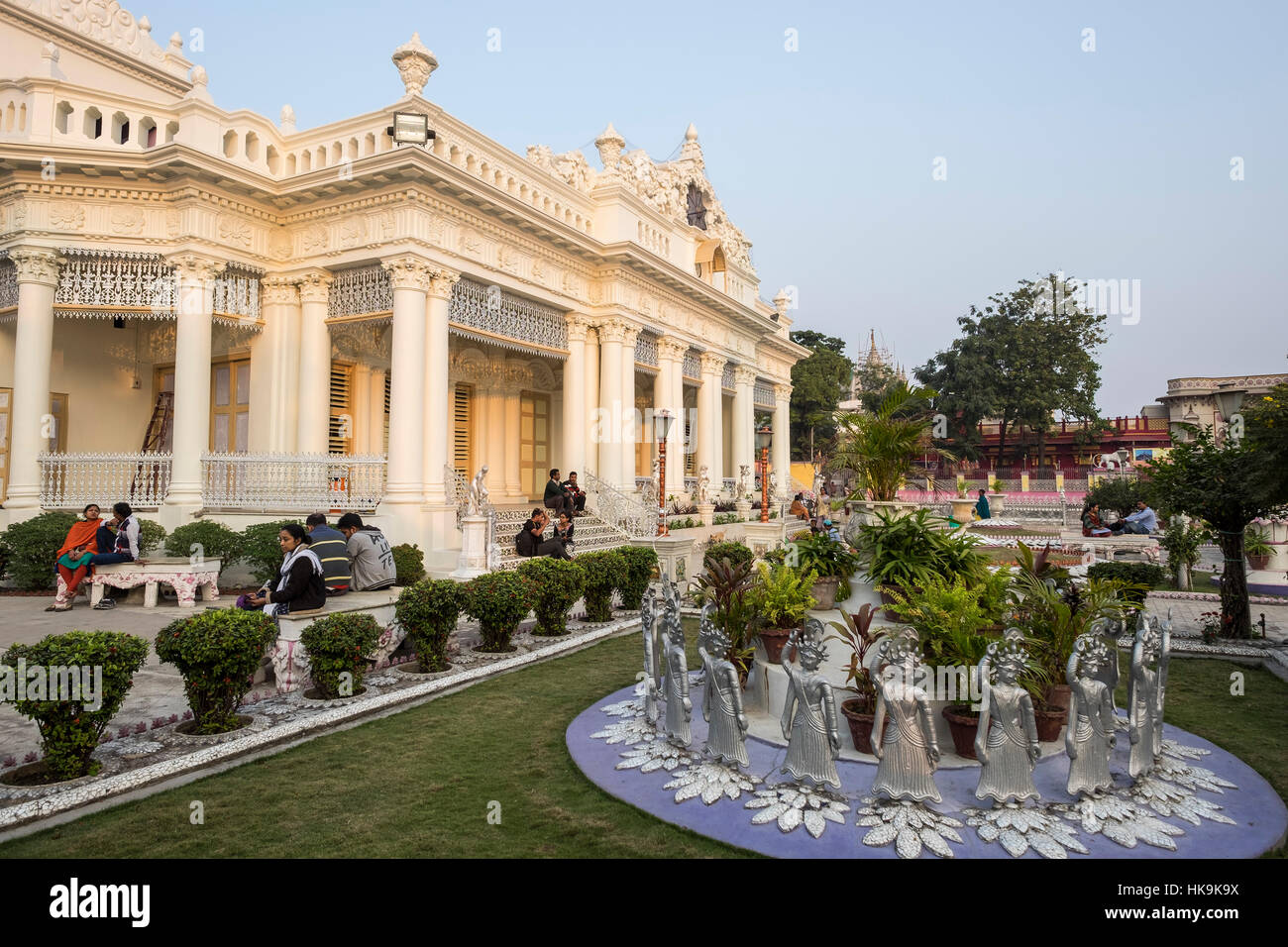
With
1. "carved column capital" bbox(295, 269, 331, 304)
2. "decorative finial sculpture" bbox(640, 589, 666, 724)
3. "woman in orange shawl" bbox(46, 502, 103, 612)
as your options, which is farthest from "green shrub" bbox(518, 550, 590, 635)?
"carved column capital" bbox(295, 269, 331, 304)

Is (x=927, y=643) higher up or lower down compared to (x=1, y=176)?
lower down

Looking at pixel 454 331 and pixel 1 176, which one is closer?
pixel 1 176

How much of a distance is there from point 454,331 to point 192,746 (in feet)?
36.0

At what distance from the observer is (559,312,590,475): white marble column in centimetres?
1833

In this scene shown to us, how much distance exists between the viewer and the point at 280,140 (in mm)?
14523

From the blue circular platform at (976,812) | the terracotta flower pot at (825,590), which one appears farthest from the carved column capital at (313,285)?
the blue circular platform at (976,812)

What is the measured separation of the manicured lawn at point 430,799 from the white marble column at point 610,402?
487 inches

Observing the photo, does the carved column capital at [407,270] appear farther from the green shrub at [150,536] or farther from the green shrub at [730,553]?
the green shrub at [730,553]

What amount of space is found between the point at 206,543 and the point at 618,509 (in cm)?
871

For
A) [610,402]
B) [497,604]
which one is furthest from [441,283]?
[497,604]

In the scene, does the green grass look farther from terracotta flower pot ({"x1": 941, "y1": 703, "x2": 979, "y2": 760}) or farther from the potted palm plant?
terracotta flower pot ({"x1": 941, "y1": 703, "x2": 979, "y2": 760})

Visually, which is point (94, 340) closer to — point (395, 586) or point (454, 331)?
point (454, 331)

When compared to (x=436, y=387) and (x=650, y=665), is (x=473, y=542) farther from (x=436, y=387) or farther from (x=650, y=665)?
(x=650, y=665)
